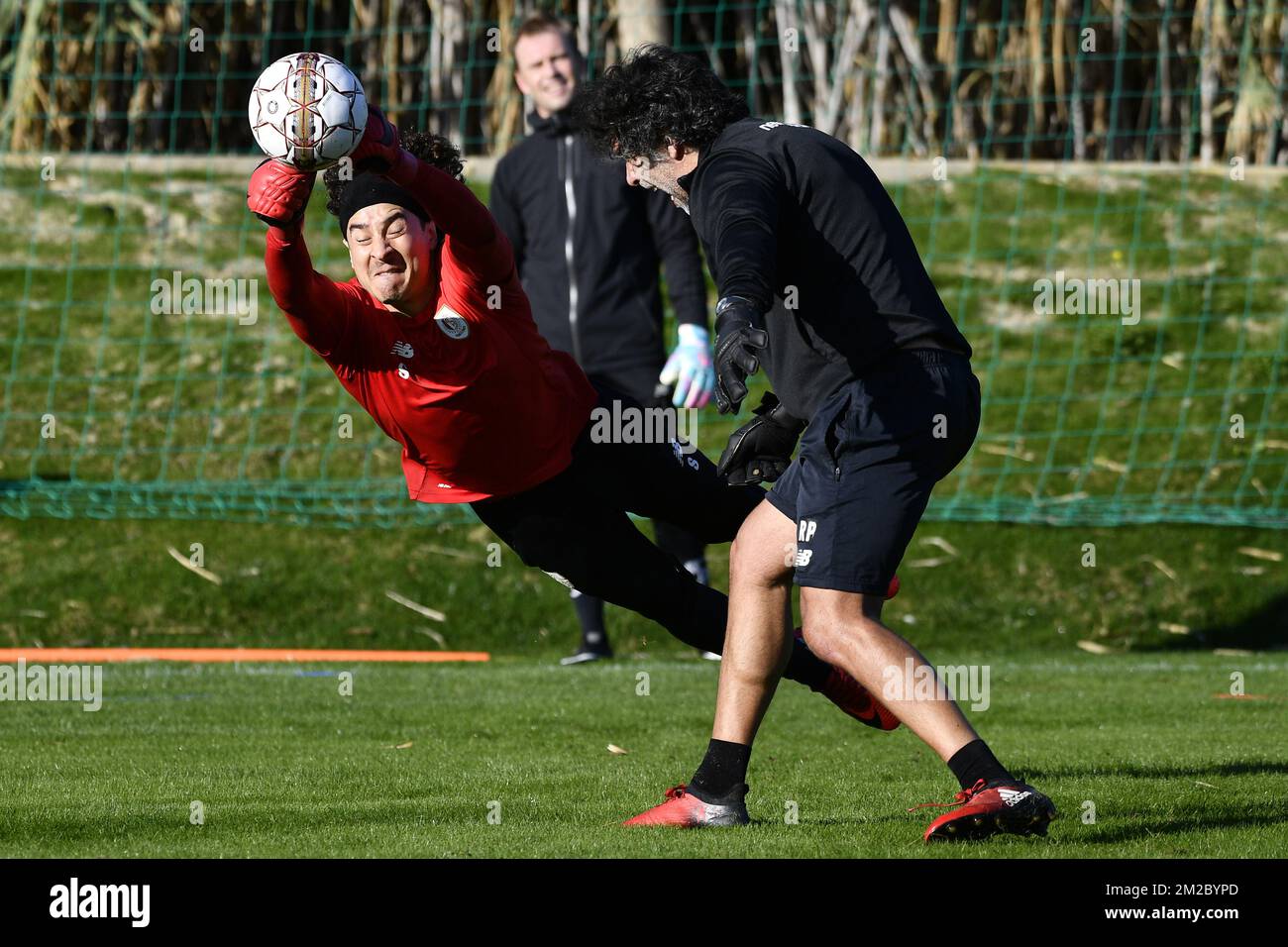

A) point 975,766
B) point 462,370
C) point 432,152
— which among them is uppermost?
point 432,152

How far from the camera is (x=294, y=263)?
4523 millimetres

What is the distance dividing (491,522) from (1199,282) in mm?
8185

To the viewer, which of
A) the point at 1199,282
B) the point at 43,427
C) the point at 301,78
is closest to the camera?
the point at 301,78

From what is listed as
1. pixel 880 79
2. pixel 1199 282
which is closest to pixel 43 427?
pixel 880 79

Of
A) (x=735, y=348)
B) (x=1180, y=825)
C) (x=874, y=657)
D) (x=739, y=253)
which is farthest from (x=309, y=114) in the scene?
(x=1180, y=825)

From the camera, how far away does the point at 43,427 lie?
11195 mm

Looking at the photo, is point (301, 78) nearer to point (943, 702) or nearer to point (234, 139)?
point (943, 702)

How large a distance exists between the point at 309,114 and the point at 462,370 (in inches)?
35.8

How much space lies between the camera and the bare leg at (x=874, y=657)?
13.4 ft

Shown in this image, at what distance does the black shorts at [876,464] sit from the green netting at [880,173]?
18.5 ft

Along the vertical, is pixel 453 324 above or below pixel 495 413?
above

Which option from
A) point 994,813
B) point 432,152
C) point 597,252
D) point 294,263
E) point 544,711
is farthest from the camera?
point 597,252

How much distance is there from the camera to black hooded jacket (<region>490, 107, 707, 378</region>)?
7996 mm

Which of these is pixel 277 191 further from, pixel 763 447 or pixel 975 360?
pixel 975 360
